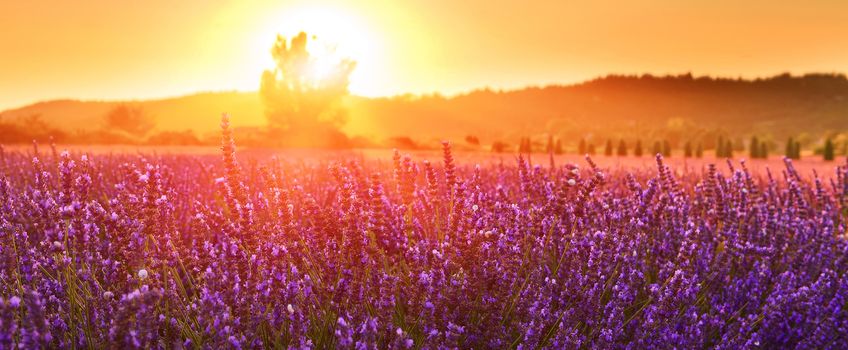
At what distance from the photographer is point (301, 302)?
6.93 ft

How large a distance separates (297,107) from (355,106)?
2256 inches

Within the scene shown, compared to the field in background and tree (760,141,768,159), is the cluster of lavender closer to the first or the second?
the field in background

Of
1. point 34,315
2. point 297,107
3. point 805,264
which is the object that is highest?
point 297,107

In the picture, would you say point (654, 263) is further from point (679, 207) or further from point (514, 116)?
point (514, 116)

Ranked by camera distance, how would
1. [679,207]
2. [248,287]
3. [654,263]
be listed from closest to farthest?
[248,287]
[654,263]
[679,207]

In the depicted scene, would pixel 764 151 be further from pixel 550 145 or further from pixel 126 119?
pixel 126 119

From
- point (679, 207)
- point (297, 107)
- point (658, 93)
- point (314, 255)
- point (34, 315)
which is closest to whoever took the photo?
point (34, 315)

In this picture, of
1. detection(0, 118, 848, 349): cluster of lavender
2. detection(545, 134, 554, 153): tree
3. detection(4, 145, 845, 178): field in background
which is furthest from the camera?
detection(545, 134, 554, 153): tree

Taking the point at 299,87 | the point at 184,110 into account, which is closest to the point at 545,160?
the point at 299,87

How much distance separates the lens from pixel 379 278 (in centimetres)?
237

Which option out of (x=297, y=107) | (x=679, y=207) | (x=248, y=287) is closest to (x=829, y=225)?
(x=679, y=207)

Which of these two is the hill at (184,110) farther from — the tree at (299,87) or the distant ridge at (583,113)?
the tree at (299,87)

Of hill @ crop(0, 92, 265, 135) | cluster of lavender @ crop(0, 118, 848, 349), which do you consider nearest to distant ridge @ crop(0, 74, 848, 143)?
hill @ crop(0, 92, 265, 135)

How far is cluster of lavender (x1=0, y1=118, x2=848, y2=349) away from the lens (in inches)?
78.6
